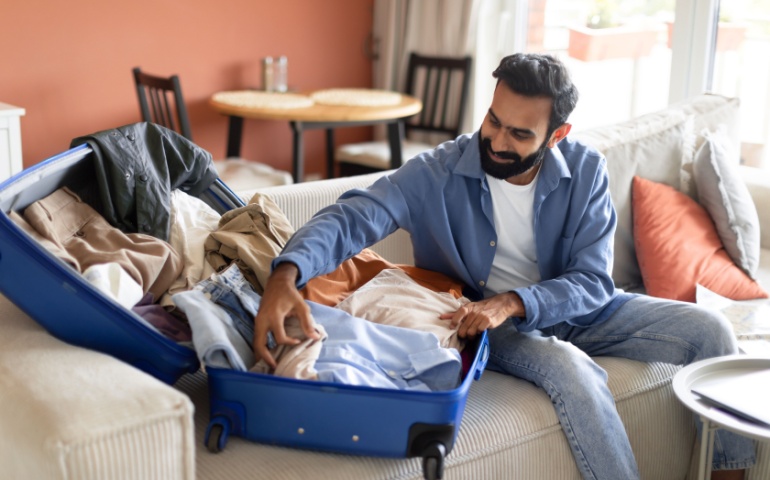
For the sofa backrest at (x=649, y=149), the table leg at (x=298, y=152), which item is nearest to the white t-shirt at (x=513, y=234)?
the sofa backrest at (x=649, y=149)

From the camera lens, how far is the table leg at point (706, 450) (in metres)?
1.69

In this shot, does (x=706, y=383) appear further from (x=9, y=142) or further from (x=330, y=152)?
(x=330, y=152)

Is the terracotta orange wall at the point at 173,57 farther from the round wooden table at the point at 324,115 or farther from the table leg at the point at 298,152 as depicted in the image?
the table leg at the point at 298,152

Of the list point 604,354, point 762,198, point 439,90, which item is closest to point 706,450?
point 604,354

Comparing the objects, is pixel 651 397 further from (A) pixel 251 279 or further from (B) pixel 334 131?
(B) pixel 334 131

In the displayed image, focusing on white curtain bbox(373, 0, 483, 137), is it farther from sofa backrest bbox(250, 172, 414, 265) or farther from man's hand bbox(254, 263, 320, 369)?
man's hand bbox(254, 263, 320, 369)

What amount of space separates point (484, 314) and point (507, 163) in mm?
349

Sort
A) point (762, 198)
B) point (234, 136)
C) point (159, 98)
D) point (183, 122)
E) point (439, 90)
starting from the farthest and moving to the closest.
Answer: point (439, 90)
point (234, 136)
point (159, 98)
point (183, 122)
point (762, 198)

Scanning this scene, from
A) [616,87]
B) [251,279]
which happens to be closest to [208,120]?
[616,87]

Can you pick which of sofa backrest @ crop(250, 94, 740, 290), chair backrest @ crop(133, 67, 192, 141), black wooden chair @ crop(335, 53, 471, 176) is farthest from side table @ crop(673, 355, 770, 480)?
black wooden chair @ crop(335, 53, 471, 176)

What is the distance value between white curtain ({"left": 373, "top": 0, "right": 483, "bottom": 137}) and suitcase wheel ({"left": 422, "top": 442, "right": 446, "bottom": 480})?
3.04m

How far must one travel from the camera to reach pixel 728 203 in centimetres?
256

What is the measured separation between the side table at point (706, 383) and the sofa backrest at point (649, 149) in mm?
779

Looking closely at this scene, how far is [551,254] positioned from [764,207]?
1134mm
